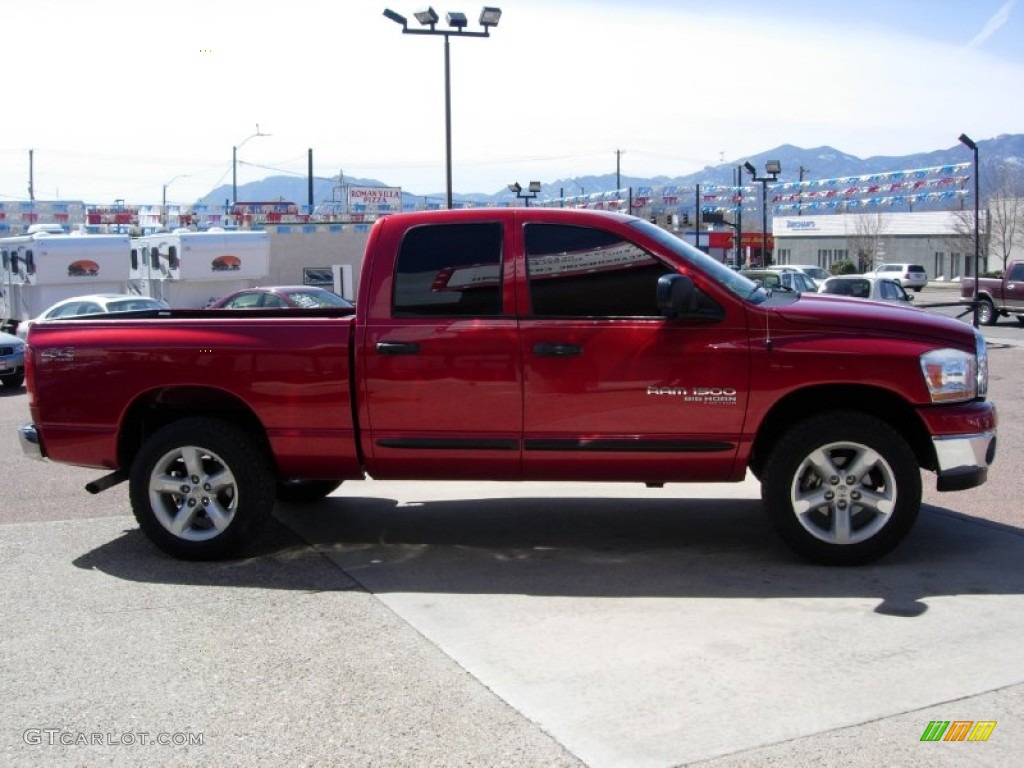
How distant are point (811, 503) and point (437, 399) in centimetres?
212

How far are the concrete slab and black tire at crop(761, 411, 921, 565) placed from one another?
181 millimetres

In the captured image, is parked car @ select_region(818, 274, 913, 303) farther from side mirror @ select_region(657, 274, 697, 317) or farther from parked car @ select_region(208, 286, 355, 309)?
side mirror @ select_region(657, 274, 697, 317)

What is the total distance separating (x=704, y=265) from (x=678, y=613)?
6.60 ft

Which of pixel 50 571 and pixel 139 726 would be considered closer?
pixel 139 726

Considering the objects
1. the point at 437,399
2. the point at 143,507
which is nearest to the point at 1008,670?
the point at 437,399

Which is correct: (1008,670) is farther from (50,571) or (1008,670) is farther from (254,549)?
(50,571)

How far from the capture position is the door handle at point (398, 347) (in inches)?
238

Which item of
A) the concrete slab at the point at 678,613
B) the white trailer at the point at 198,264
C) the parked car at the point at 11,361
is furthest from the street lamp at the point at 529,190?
the concrete slab at the point at 678,613

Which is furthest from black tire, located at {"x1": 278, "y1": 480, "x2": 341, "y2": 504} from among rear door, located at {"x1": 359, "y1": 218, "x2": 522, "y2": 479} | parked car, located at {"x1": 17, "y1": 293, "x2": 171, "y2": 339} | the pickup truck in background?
the pickup truck in background

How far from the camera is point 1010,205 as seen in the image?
2345 inches

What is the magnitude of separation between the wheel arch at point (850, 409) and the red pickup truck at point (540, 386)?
0.05ft

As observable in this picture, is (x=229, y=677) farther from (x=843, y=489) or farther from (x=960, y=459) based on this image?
(x=960, y=459)

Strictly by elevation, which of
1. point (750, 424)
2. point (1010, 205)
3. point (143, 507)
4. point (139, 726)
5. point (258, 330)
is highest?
point (1010, 205)

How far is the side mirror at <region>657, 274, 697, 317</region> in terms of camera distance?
228 inches
